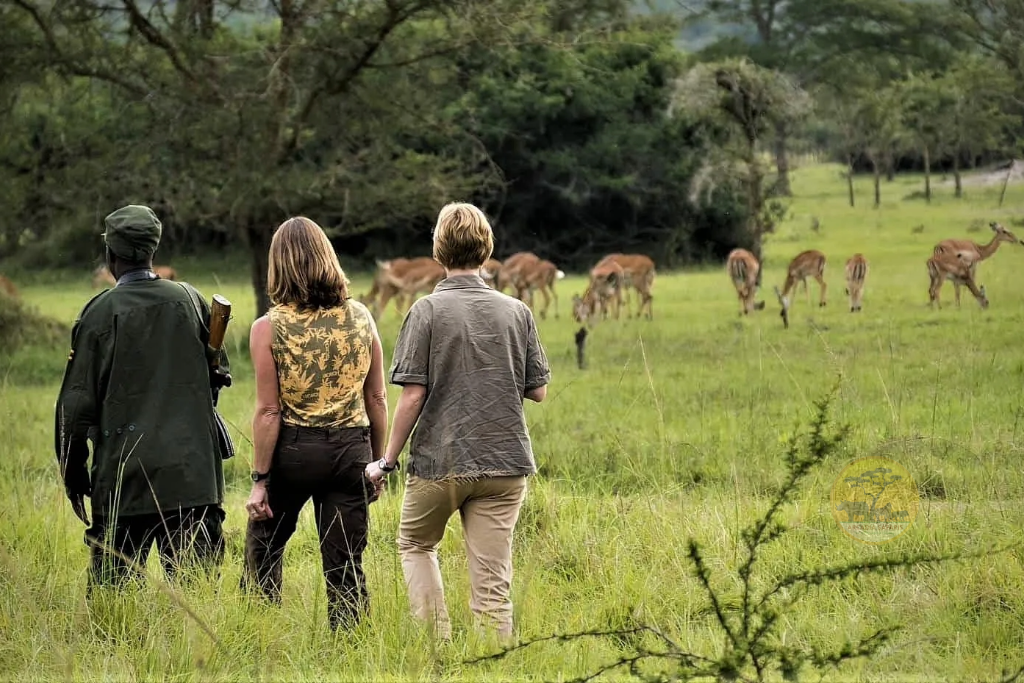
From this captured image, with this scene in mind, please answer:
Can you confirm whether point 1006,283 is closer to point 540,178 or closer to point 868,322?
point 868,322

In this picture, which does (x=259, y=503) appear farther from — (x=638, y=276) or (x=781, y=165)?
(x=781, y=165)

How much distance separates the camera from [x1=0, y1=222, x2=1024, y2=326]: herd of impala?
17422 millimetres

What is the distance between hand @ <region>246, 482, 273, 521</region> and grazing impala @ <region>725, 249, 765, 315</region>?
49.8 ft

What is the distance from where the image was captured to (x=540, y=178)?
3128cm

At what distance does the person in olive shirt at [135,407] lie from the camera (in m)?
4.82

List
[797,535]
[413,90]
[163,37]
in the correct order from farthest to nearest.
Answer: [413,90]
[163,37]
[797,535]

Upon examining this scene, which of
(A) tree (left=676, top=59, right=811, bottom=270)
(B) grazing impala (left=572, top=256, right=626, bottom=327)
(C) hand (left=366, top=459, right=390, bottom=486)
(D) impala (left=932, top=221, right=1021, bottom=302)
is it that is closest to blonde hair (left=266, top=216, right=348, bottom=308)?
(C) hand (left=366, top=459, right=390, bottom=486)

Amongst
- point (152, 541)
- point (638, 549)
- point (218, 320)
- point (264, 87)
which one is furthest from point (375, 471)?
point (264, 87)

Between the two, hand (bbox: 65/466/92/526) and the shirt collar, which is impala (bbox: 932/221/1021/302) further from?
hand (bbox: 65/466/92/526)

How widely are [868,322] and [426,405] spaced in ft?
41.8

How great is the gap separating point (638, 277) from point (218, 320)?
16728 mm

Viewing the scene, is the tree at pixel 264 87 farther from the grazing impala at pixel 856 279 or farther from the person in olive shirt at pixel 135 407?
the person in olive shirt at pixel 135 407

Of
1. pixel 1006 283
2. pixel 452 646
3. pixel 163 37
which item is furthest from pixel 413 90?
pixel 452 646

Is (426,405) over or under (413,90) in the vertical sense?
under
